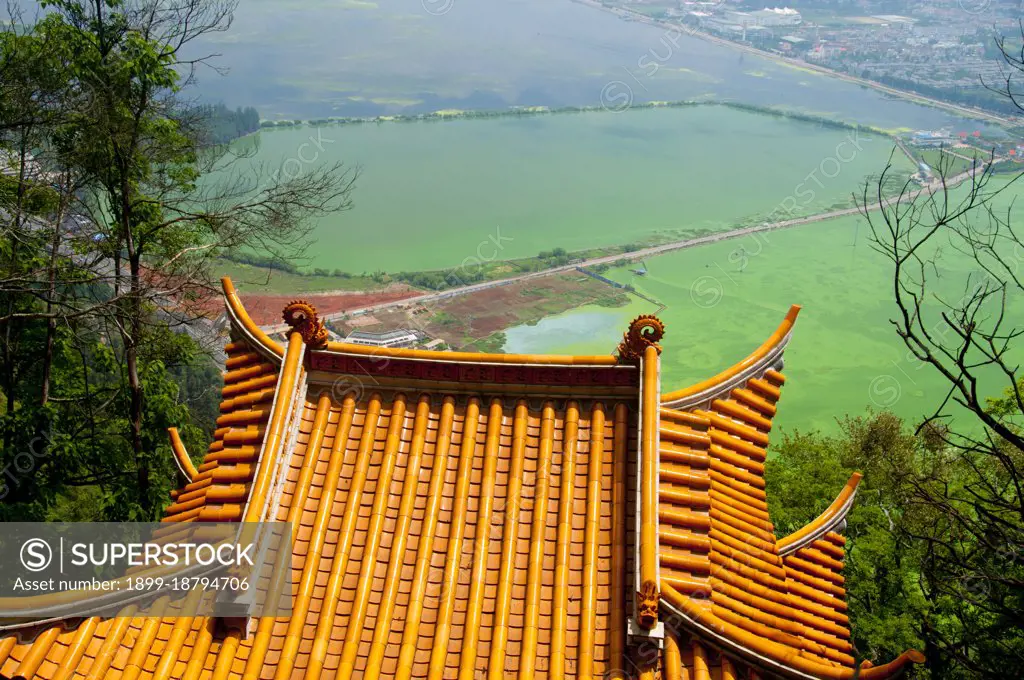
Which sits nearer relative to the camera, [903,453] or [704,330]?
[903,453]

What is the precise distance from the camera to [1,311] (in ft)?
39.2

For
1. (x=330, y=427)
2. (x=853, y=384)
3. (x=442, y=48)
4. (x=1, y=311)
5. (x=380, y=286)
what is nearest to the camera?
(x=330, y=427)

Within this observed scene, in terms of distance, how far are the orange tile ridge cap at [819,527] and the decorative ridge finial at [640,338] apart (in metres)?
2.19

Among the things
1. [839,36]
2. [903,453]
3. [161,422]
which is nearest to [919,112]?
[839,36]

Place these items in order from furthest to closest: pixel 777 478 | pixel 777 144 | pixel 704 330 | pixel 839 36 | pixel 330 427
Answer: pixel 839 36, pixel 777 144, pixel 704 330, pixel 777 478, pixel 330 427

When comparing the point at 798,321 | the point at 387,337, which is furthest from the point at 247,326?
the point at 798,321

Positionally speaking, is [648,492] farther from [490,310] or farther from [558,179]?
[558,179]

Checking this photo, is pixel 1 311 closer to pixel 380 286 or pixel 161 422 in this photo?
pixel 161 422

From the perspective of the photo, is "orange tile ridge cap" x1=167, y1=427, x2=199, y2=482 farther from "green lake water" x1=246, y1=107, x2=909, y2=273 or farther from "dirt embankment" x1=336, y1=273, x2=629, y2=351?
"green lake water" x1=246, y1=107, x2=909, y2=273

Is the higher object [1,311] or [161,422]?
[1,311]

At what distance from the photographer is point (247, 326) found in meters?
6.93

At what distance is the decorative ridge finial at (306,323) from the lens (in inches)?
243

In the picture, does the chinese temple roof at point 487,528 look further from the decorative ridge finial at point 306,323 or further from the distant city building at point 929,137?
the distant city building at point 929,137

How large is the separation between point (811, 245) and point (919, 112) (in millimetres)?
50481
